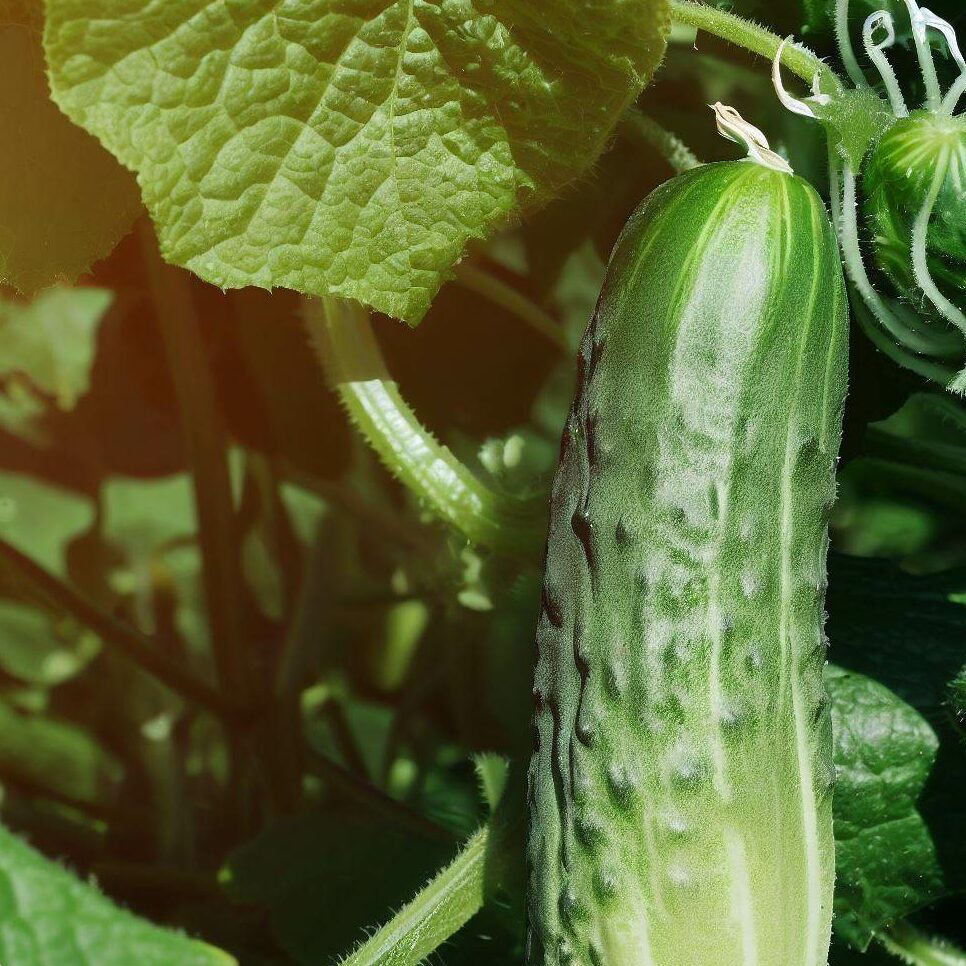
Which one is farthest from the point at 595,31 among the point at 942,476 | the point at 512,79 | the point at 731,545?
the point at 942,476

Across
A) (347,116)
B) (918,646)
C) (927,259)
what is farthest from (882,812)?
(347,116)

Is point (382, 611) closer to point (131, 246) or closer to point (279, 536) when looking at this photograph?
point (279, 536)

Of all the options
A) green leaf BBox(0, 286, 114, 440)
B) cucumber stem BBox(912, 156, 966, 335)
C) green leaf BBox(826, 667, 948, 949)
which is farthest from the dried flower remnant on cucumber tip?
green leaf BBox(0, 286, 114, 440)

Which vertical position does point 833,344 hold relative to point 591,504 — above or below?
above

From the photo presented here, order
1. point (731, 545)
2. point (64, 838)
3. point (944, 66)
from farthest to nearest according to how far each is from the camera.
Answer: point (64, 838), point (944, 66), point (731, 545)

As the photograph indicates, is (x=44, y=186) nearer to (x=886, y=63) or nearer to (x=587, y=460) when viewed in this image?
(x=587, y=460)

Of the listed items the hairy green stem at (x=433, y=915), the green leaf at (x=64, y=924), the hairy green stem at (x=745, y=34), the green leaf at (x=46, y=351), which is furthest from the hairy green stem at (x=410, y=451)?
the green leaf at (x=46, y=351)

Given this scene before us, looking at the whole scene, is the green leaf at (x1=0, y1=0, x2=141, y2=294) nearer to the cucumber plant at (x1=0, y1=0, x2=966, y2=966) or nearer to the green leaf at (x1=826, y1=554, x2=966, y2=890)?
the cucumber plant at (x1=0, y1=0, x2=966, y2=966)
